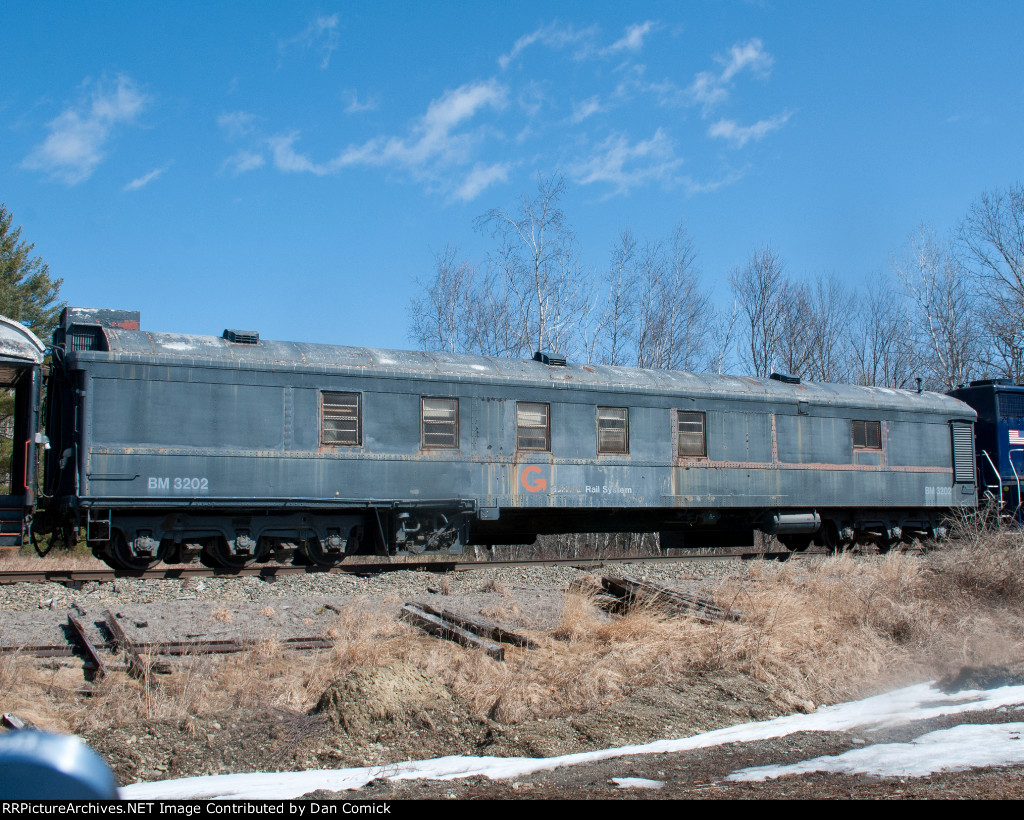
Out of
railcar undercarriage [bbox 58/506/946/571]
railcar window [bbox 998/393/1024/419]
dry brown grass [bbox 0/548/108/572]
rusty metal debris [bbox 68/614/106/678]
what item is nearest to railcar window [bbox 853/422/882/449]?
railcar undercarriage [bbox 58/506/946/571]

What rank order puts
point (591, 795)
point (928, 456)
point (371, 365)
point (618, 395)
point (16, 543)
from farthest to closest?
point (928, 456), point (618, 395), point (371, 365), point (16, 543), point (591, 795)

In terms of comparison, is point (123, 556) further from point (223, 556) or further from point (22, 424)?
point (22, 424)

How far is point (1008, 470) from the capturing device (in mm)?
17141

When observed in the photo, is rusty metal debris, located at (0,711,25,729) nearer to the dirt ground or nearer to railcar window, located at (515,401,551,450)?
the dirt ground

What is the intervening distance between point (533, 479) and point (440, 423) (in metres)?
1.74

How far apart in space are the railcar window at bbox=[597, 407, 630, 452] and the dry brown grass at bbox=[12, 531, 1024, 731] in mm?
3947

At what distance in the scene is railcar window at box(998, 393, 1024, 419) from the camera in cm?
1747

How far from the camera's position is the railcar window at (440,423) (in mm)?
12109

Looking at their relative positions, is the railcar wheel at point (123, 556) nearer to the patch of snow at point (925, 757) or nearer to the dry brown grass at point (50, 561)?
the dry brown grass at point (50, 561)

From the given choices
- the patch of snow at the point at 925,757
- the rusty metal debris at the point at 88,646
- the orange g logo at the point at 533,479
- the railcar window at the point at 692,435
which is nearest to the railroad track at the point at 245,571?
the orange g logo at the point at 533,479

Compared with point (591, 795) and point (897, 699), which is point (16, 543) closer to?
point (591, 795)

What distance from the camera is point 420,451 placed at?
1199 centimetres
